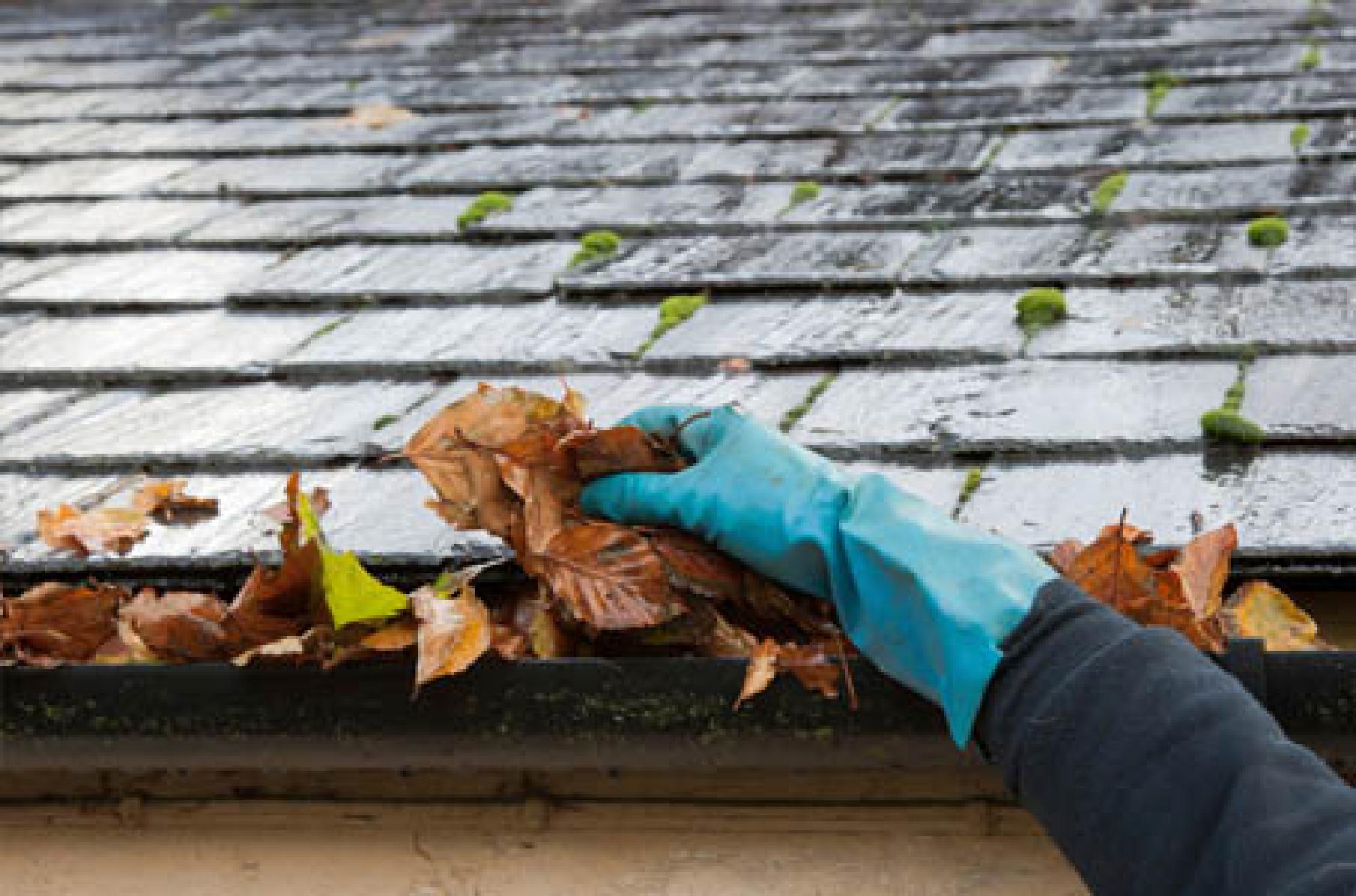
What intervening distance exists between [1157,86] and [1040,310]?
1.94 m

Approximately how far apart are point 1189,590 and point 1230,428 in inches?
A: 20.3

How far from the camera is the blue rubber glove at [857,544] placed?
1.79 metres

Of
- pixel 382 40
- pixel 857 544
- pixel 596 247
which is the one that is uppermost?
pixel 857 544

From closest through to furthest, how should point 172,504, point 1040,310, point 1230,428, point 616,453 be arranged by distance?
point 616,453 → point 1230,428 → point 172,504 → point 1040,310

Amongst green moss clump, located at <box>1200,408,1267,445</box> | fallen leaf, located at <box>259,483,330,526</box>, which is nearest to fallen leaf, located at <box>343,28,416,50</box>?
fallen leaf, located at <box>259,483,330,526</box>

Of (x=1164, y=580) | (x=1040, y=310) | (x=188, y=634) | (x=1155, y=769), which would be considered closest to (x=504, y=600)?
(x=188, y=634)

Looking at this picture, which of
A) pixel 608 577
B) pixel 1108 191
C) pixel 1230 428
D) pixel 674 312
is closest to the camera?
pixel 608 577

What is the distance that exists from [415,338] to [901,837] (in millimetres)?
1492

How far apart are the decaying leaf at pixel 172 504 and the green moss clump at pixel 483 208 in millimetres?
1467

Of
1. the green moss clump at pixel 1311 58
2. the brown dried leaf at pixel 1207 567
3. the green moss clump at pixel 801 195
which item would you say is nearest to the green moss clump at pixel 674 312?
the green moss clump at pixel 801 195

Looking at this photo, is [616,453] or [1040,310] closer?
[616,453]

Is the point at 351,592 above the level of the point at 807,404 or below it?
above

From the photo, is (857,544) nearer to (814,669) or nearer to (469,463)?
(814,669)

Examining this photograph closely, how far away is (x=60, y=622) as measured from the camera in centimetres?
222
